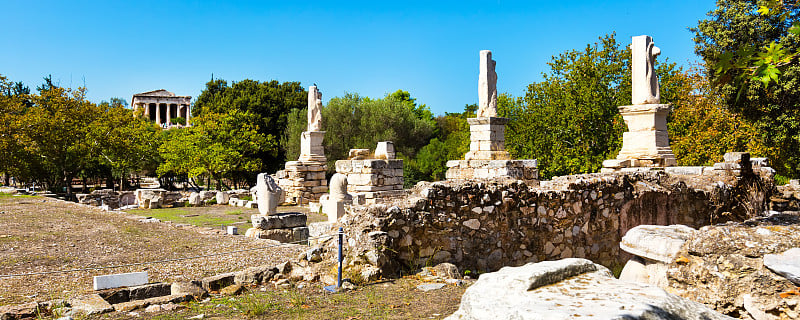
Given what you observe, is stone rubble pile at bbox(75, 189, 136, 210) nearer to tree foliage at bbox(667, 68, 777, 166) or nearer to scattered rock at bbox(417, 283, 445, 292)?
scattered rock at bbox(417, 283, 445, 292)

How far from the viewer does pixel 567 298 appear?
9.10ft

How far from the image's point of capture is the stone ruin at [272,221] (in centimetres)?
1109

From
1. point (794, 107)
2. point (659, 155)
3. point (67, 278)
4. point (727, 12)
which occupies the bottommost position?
point (67, 278)

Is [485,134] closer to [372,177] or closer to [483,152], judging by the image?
[483,152]

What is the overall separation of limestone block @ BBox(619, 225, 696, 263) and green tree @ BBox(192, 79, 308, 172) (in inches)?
1404

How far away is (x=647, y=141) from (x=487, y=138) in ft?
14.8

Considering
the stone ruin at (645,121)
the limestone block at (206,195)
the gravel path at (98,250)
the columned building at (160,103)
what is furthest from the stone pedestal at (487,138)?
the columned building at (160,103)

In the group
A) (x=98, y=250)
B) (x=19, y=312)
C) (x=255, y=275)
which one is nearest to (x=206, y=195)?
(x=98, y=250)

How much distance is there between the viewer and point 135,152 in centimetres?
2906

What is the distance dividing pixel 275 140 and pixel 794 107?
31.3m

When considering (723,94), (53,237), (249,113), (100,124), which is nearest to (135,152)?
(100,124)

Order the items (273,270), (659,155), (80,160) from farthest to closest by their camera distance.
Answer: (80,160), (659,155), (273,270)

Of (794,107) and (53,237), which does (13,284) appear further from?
(794,107)

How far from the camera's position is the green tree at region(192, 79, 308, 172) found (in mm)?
40125
